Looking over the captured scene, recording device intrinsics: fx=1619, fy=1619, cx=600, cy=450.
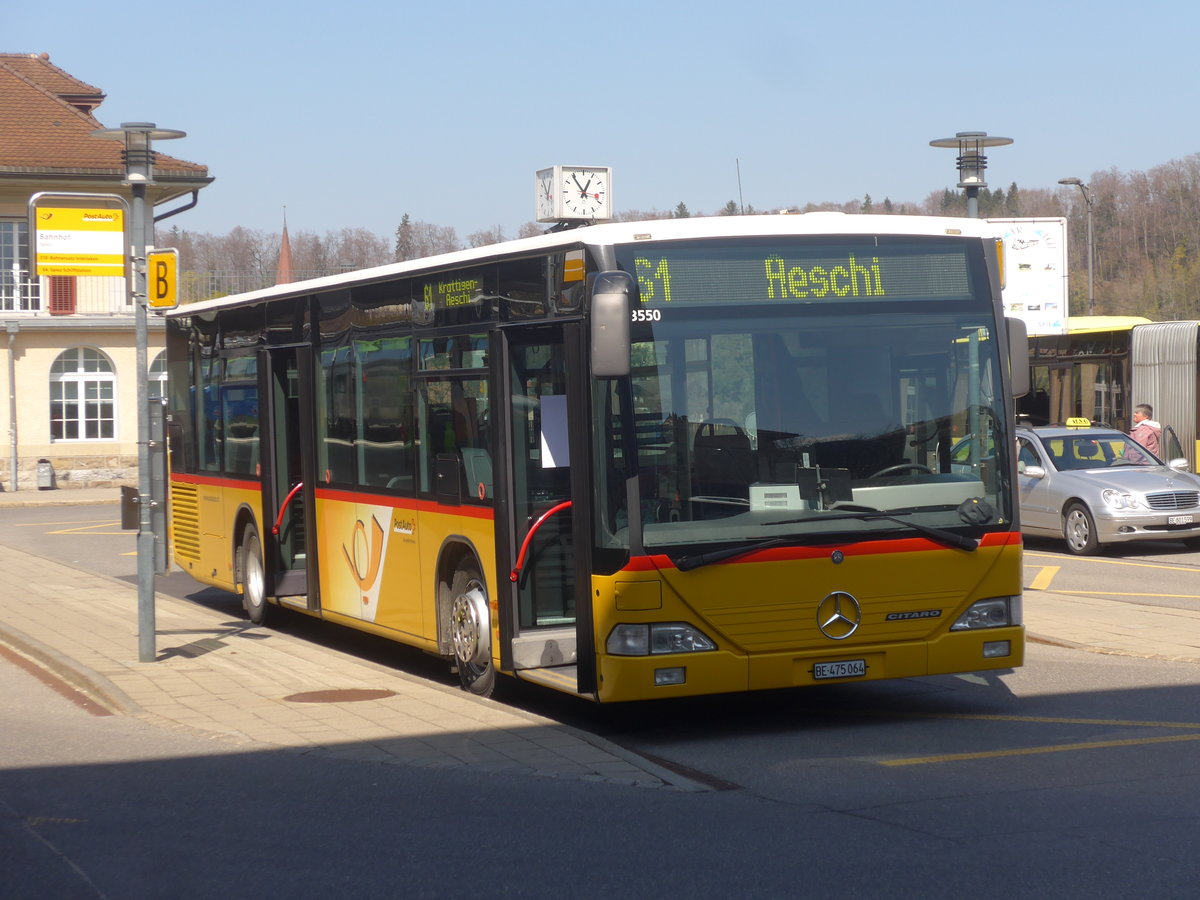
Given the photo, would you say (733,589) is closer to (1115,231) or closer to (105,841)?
(105,841)

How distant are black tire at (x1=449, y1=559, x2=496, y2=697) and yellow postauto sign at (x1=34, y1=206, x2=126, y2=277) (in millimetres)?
3975

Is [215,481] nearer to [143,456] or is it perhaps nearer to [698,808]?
[143,456]

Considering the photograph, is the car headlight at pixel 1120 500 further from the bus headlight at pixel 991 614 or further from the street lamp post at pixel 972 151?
the bus headlight at pixel 991 614

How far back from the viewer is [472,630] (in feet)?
34.0

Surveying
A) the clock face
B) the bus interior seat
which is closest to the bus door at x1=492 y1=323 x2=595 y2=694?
the bus interior seat

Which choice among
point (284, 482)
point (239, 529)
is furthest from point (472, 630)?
point (239, 529)

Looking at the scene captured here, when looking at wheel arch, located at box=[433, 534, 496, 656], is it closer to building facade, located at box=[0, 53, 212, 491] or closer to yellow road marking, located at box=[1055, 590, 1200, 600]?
yellow road marking, located at box=[1055, 590, 1200, 600]

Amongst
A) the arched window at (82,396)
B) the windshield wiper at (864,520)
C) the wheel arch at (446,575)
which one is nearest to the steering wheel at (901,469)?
the windshield wiper at (864,520)

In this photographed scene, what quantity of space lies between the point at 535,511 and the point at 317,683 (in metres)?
2.55

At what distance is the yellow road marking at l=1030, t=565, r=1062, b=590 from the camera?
17.2 m

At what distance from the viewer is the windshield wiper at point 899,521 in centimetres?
886

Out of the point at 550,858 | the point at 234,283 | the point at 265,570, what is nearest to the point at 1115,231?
the point at 234,283

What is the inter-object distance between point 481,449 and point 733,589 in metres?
2.15

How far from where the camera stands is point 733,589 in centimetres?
870
